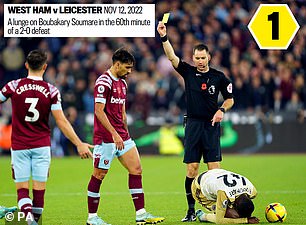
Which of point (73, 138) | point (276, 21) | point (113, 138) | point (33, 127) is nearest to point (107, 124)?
point (113, 138)

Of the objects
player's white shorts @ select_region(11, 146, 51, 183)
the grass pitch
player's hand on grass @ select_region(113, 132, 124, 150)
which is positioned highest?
player's hand on grass @ select_region(113, 132, 124, 150)

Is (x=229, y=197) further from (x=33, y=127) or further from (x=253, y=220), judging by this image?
(x=33, y=127)

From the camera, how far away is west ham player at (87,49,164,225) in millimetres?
9773

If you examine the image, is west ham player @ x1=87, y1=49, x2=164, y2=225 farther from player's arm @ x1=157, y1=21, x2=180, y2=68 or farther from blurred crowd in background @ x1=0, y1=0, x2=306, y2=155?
blurred crowd in background @ x1=0, y1=0, x2=306, y2=155

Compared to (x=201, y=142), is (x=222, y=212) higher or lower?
lower

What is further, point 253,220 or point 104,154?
point 104,154

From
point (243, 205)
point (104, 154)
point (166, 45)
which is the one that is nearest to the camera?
point (243, 205)

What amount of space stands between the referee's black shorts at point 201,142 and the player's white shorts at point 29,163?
8.13ft

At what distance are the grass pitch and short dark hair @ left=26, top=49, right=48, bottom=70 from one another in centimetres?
230

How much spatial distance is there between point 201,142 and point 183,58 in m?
13.1

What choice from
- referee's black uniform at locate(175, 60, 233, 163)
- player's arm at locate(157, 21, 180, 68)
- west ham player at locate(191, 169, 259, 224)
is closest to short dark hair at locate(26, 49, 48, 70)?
player's arm at locate(157, 21, 180, 68)

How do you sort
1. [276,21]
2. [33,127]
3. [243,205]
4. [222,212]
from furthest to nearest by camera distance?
[276,21] → [222,212] → [243,205] → [33,127]

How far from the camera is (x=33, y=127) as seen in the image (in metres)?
8.75

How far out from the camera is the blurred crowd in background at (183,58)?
911 inches
